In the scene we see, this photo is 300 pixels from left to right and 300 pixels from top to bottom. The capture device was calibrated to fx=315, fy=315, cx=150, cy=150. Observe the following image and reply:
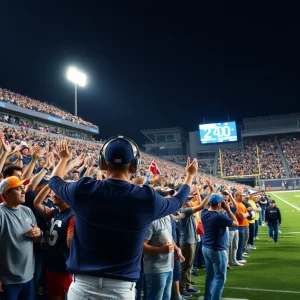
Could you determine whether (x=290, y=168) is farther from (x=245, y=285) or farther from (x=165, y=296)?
(x=165, y=296)

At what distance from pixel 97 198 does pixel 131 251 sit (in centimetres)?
40

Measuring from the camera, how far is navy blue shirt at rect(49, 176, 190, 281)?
→ 190 centimetres

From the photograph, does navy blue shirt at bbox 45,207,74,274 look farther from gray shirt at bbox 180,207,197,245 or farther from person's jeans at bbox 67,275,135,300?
gray shirt at bbox 180,207,197,245

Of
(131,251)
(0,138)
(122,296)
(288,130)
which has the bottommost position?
(122,296)

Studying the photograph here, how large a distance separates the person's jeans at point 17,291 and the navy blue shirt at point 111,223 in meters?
1.55

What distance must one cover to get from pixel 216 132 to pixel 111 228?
179ft

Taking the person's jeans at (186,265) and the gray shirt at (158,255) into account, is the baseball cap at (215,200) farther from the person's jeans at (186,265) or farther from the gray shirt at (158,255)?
the person's jeans at (186,265)

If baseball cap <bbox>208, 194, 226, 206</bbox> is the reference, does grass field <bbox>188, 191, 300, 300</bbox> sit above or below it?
below

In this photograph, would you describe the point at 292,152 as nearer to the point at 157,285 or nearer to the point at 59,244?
the point at 157,285

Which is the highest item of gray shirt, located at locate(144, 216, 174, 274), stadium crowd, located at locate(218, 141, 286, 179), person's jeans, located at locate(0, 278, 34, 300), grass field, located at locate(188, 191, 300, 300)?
stadium crowd, located at locate(218, 141, 286, 179)

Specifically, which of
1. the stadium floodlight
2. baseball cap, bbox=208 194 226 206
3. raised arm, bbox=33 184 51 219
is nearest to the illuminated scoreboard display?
the stadium floodlight

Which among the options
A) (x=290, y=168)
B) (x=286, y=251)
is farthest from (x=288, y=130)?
(x=286, y=251)

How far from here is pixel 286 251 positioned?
33.3 ft

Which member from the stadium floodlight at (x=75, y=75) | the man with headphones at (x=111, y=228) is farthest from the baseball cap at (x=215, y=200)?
the stadium floodlight at (x=75, y=75)
